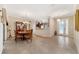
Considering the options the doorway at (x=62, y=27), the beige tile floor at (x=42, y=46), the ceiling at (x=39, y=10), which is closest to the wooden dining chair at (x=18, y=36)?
the beige tile floor at (x=42, y=46)

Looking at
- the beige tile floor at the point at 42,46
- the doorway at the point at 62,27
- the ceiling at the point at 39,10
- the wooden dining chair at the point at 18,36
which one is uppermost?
the ceiling at the point at 39,10

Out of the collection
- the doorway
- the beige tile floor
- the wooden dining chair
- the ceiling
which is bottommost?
the beige tile floor

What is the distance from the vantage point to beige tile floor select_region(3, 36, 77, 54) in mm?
2506

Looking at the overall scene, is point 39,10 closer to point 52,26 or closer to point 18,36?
point 52,26

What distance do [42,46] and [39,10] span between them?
0.62 meters

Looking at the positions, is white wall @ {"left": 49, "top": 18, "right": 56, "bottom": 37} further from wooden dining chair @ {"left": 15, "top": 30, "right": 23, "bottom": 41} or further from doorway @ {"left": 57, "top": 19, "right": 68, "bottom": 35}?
wooden dining chair @ {"left": 15, "top": 30, "right": 23, "bottom": 41}

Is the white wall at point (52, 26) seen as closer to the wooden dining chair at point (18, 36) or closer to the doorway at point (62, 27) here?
the doorway at point (62, 27)

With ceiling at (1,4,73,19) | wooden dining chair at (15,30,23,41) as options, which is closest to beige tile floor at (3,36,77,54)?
wooden dining chair at (15,30,23,41)

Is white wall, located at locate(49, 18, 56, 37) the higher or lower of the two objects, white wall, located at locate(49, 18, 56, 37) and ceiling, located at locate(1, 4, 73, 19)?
the lower

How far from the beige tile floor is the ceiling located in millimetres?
405

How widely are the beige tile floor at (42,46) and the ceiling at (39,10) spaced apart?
41 cm

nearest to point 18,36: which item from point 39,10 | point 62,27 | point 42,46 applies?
point 42,46

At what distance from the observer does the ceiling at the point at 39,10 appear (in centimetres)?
248
